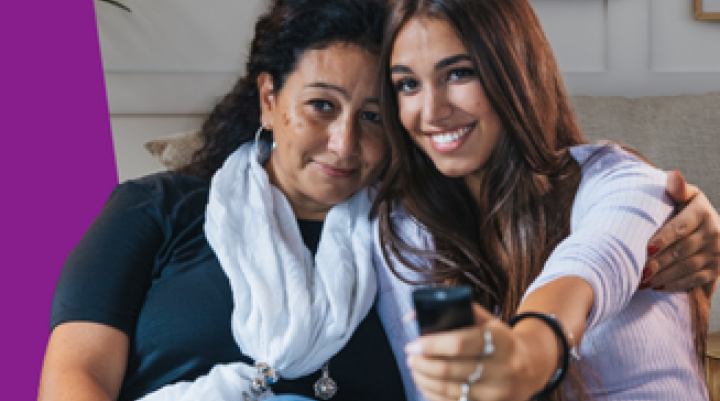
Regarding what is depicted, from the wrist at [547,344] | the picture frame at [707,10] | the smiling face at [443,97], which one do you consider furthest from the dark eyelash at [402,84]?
the picture frame at [707,10]

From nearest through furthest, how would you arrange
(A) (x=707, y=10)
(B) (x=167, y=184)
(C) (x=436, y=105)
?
(C) (x=436, y=105) → (B) (x=167, y=184) → (A) (x=707, y=10)

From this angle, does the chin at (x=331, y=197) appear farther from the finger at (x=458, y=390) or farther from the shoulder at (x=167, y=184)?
the finger at (x=458, y=390)

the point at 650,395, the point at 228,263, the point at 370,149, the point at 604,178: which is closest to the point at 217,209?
the point at 228,263

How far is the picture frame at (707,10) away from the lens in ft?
7.00

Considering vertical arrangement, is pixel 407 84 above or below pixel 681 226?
above

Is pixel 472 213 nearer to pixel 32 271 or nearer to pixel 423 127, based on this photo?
pixel 423 127

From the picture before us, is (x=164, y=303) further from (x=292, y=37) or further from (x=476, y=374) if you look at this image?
(x=476, y=374)

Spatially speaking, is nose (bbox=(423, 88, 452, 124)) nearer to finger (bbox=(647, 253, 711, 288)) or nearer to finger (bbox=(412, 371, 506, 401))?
finger (bbox=(647, 253, 711, 288))

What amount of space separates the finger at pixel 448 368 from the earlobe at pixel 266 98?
819 millimetres

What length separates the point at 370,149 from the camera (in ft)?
3.92

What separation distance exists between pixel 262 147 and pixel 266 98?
0.12 metres

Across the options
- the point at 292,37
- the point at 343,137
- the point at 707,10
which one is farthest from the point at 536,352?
the point at 707,10

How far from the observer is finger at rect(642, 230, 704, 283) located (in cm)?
89

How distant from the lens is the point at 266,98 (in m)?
Result: 1.28
